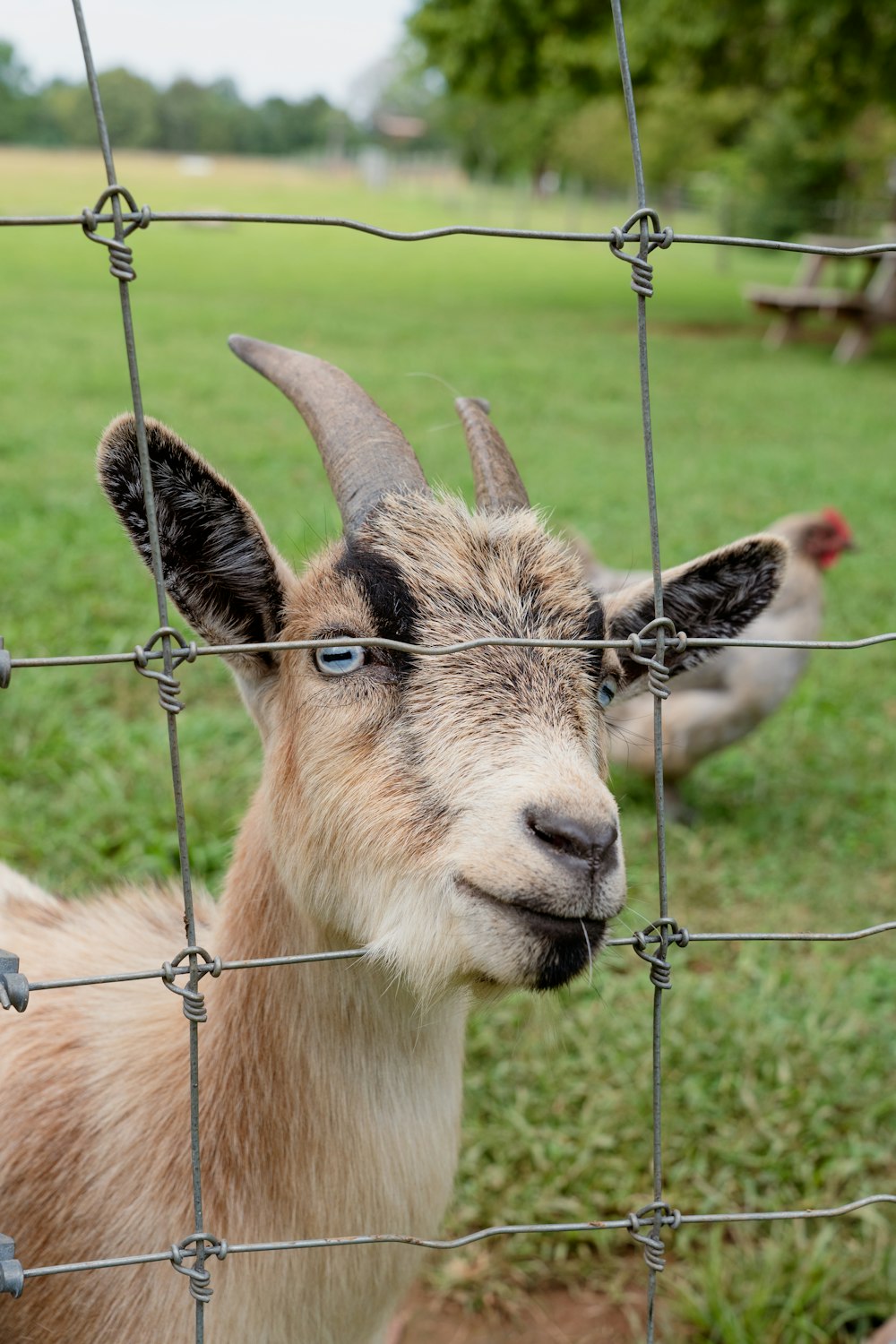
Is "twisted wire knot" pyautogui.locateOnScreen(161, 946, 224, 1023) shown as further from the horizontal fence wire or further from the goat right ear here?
the horizontal fence wire

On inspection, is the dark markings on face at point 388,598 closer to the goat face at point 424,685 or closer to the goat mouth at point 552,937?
the goat face at point 424,685

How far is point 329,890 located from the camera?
1.95 m

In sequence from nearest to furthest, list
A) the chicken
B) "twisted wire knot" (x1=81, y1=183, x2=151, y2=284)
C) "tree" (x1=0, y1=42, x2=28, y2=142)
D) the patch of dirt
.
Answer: "twisted wire knot" (x1=81, y1=183, x2=151, y2=284), the patch of dirt, the chicken, "tree" (x1=0, y1=42, x2=28, y2=142)

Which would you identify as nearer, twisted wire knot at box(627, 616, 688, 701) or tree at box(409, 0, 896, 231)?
twisted wire knot at box(627, 616, 688, 701)

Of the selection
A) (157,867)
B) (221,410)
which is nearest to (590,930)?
(157,867)

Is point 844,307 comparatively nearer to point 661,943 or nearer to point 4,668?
point 661,943

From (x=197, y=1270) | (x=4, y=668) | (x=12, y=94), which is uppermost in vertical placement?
(x=12, y=94)

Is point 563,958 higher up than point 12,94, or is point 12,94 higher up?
point 12,94

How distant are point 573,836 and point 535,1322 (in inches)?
67.1

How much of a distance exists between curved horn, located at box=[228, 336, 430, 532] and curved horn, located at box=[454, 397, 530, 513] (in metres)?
0.15

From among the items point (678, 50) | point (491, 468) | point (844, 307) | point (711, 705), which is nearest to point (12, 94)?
point (678, 50)

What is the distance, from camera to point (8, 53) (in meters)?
45.3

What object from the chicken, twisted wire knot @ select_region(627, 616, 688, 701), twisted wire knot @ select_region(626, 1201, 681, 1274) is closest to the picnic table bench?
the chicken

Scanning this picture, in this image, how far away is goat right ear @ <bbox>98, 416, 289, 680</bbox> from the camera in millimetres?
1756
